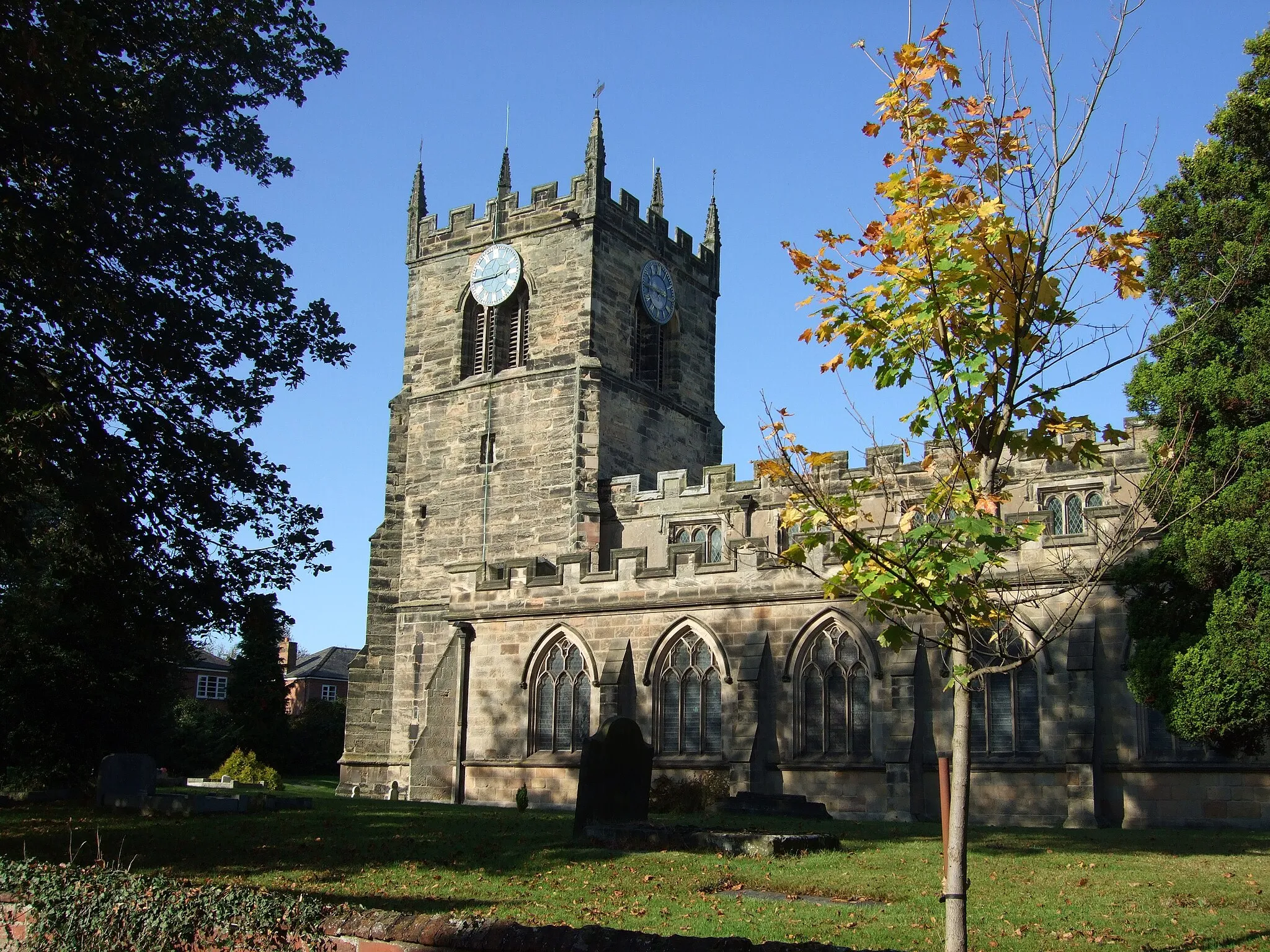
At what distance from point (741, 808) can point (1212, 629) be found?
8393 mm

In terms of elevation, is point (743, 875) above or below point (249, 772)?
above

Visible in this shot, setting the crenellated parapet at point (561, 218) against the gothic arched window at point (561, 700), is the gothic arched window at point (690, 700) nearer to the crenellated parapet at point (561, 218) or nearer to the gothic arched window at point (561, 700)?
the gothic arched window at point (561, 700)

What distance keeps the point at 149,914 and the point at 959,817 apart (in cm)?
559

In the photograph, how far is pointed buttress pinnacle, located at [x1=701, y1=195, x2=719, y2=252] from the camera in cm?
4150

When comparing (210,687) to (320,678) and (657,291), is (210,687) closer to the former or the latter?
(320,678)

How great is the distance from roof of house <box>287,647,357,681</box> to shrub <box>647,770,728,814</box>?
44.5 m

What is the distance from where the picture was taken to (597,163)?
1396 inches

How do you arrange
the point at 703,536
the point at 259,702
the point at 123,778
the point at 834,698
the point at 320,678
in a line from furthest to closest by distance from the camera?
1. the point at 320,678
2. the point at 259,702
3. the point at 703,536
4. the point at 834,698
5. the point at 123,778

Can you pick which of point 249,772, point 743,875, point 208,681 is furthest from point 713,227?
point 208,681

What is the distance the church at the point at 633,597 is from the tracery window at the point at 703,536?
0.09 metres

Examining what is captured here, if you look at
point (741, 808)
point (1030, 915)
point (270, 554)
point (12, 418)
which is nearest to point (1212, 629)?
point (1030, 915)

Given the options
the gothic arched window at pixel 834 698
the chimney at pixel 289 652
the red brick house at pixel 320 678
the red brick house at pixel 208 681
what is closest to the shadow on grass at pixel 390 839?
the gothic arched window at pixel 834 698

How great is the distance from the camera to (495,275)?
3659 cm

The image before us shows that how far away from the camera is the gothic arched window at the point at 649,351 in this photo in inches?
1473
